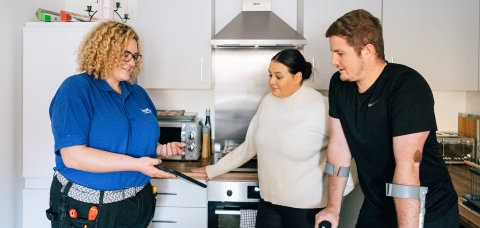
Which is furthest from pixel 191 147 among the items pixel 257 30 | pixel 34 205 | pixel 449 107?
pixel 449 107

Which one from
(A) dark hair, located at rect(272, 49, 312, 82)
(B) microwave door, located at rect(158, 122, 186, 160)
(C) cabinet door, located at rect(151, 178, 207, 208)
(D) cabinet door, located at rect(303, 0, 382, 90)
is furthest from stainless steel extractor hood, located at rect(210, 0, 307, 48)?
(C) cabinet door, located at rect(151, 178, 207, 208)

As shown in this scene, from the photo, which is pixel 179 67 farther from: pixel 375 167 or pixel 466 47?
pixel 466 47

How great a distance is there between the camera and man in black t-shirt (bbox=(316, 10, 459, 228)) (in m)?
1.22

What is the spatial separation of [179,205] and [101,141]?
1060 mm

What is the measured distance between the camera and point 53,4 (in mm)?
2756

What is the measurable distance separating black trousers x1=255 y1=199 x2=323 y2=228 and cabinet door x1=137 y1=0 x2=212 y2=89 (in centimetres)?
102

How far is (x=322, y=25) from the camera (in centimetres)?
260

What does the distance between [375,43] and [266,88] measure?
1719 mm

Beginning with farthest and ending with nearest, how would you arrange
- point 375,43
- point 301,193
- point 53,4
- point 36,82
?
point 53,4 < point 36,82 < point 301,193 < point 375,43

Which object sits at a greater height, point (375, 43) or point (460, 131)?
point (375, 43)

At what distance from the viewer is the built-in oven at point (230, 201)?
7.83ft

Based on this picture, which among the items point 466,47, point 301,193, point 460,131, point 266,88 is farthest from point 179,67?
point 460,131

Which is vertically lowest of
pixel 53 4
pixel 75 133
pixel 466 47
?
pixel 75 133

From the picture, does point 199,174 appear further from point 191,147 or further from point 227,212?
point 191,147
